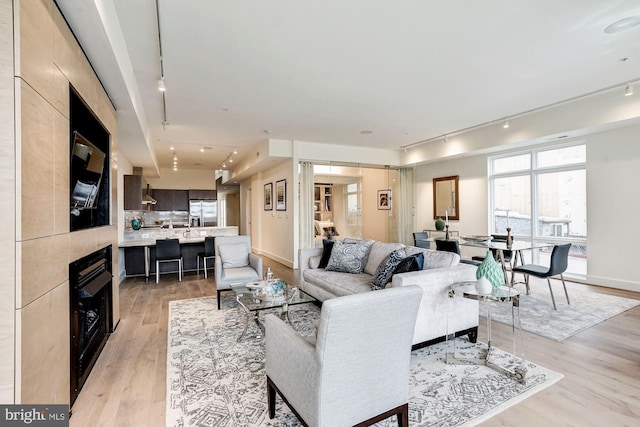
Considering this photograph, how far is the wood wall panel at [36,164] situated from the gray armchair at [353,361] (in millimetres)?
1430

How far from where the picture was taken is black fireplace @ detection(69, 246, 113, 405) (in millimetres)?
2184

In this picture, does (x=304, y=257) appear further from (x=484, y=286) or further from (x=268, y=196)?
(x=268, y=196)

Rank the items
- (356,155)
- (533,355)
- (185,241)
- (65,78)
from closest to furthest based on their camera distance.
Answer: (65,78), (533,355), (185,241), (356,155)

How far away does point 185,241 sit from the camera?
652 cm

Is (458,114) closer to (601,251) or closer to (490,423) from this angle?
(601,251)

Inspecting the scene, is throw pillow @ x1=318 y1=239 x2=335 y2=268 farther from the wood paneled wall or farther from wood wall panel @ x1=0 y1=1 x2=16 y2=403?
wood wall panel @ x1=0 y1=1 x2=16 y2=403

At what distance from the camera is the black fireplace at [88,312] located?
7.16 feet

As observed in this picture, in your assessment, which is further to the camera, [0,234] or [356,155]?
[356,155]

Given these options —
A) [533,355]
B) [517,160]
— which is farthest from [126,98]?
[517,160]

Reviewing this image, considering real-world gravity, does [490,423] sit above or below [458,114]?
below

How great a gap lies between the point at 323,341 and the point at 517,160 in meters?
6.83

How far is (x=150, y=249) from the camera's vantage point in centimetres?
644

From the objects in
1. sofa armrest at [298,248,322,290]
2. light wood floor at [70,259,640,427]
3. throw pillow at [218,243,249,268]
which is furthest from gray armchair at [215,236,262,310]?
light wood floor at [70,259,640,427]

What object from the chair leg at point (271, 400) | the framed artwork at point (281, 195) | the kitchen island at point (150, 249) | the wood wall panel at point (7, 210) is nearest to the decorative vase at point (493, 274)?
the chair leg at point (271, 400)
